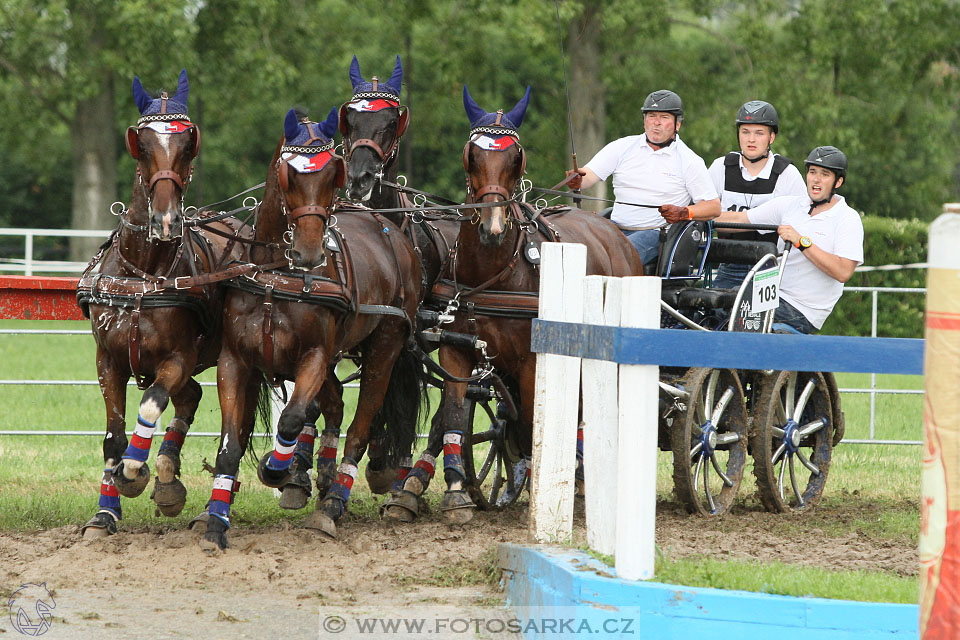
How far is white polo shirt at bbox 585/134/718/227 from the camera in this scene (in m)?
8.03

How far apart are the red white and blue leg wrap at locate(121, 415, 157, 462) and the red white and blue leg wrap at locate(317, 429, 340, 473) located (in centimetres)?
131

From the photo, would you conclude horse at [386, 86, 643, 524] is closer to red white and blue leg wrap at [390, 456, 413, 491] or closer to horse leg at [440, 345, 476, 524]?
horse leg at [440, 345, 476, 524]

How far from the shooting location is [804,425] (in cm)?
802

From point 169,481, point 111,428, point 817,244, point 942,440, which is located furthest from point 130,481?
point 942,440

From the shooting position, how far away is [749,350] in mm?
4285

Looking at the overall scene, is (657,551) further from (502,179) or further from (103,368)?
(103,368)

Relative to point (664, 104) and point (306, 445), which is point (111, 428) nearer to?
point (306, 445)

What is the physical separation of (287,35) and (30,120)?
207 inches

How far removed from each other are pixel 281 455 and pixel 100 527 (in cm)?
96

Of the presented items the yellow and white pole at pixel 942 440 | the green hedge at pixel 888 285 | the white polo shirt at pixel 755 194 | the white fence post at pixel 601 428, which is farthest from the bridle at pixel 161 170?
the green hedge at pixel 888 285

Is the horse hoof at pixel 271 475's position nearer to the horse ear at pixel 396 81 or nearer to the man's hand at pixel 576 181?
the horse ear at pixel 396 81

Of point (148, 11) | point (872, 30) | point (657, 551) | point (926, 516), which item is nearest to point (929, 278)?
point (926, 516)

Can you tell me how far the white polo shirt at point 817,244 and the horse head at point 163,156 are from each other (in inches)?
147

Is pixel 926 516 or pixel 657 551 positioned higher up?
pixel 926 516
